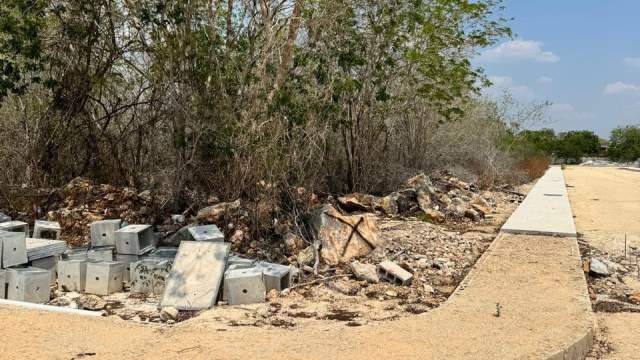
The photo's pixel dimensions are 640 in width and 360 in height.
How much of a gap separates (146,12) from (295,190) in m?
3.12

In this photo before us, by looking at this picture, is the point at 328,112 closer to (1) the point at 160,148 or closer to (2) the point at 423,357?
(1) the point at 160,148

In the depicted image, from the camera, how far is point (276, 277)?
5715mm

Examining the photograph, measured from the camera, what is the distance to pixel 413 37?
448 inches

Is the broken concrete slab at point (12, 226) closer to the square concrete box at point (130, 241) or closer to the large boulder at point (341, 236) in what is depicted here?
the square concrete box at point (130, 241)

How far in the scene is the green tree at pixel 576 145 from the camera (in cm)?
7581

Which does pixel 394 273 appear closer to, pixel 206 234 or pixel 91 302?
pixel 206 234

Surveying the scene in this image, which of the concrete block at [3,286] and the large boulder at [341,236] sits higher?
the large boulder at [341,236]

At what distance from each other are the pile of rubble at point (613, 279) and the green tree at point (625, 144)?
2735 inches

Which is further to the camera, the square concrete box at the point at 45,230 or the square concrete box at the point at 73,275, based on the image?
the square concrete box at the point at 45,230

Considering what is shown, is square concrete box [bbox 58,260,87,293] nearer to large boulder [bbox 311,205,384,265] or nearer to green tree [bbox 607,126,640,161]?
large boulder [bbox 311,205,384,265]

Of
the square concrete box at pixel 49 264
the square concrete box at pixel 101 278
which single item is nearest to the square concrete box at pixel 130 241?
the square concrete box at pixel 101 278

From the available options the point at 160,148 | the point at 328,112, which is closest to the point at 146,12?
the point at 160,148

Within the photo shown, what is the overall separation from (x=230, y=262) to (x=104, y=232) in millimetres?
1637

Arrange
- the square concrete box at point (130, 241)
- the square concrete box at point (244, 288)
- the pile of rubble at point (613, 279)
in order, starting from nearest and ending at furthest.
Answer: the square concrete box at point (244, 288) → the pile of rubble at point (613, 279) → the square concrete box at point (130, 241)
